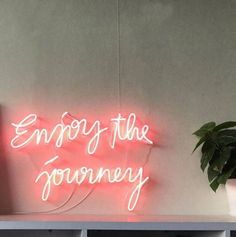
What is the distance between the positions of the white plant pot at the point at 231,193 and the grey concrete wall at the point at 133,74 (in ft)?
0.40

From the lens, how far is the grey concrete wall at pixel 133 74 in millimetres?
2584

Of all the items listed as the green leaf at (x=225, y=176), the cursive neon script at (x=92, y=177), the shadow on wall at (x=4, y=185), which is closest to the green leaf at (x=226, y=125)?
the green leaf at (x=225, y=176)

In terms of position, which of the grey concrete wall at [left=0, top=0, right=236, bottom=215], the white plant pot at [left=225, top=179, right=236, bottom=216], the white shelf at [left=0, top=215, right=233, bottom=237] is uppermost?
the grey concrete wall at [left=0, top=0, right=236, bottom=215]

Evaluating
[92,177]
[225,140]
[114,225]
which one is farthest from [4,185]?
[225,140]

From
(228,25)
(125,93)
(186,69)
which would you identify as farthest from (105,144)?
(228,25)

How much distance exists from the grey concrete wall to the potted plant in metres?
0.15

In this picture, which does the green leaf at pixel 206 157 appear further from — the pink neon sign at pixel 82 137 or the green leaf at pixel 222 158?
the pink neon sign at pixel 82 137

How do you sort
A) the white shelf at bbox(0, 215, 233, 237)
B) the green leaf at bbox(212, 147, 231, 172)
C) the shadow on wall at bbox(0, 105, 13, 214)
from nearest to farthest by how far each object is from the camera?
the white shelf at bbox(0, 215, 233, 237)
the green leaf at bbox(212, 147, 231, 172)
the shadow on wall at bbox(0, 105, 13, 214)

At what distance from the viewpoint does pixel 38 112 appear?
102 inches

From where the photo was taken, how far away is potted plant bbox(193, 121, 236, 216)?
2427mm

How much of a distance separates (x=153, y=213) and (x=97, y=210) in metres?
0.34

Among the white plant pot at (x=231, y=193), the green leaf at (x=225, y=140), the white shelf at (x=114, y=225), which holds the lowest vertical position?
the white shelf at (x=114, y=225)

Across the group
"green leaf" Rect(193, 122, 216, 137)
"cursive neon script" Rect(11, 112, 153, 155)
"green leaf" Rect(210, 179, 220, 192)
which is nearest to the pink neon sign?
"cursive neon script" Rect(11, 112, 153, 155)

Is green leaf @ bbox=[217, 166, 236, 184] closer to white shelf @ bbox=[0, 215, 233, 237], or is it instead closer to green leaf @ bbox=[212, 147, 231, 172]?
green leaf @ bbox=[212, 147, 231, 172]
